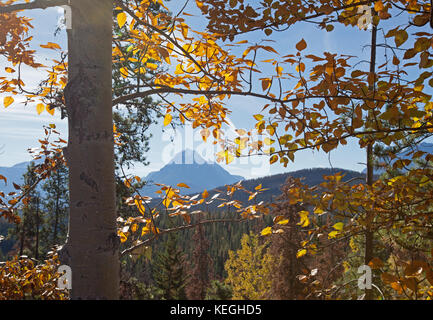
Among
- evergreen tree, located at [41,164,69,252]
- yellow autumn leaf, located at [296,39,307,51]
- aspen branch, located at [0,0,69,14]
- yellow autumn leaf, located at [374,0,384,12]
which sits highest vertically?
yellow autumn leaf, located at [374,0,384,12]

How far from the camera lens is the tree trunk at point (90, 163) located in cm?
137

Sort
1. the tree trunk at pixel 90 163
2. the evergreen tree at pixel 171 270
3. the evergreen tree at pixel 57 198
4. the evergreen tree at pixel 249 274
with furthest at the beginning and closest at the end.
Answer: the evergreen tree at pixel 171 270 < the evergreen tree at pixel 249 274 < the evergreen tree at pixel 57 198 < the tree trunk at pixel 90 163

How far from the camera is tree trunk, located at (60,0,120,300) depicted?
1.37m

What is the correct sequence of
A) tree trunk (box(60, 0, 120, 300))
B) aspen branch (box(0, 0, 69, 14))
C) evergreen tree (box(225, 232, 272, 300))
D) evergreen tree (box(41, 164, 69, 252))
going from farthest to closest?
evergreen tree (box(225, 232, 272, 300)) < evergreen tree (box(41, 164, 69, 252)) < aspen branch (box(0, 0, 69, 14)) < tree trunk (box(60, 0, 120, 300))

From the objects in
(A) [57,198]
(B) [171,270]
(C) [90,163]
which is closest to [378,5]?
(C) [90,163]

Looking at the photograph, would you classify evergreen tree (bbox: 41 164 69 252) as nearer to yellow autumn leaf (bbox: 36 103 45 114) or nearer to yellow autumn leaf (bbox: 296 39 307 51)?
yellow autumn leaf (bbox: 36 103 45 114)

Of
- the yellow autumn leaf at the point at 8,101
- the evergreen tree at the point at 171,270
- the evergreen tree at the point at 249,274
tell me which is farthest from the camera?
the evergreen tree at the point at 171,270

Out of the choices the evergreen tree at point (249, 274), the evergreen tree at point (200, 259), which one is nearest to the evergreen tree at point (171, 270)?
the evergreen tree at point (200, 259)

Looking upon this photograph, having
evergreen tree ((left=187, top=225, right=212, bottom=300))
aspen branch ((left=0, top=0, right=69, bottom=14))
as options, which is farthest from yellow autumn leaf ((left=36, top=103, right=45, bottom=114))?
evergreen tree ((left=187, top=225, right=212, bottom=300))

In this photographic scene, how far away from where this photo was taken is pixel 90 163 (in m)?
1.40

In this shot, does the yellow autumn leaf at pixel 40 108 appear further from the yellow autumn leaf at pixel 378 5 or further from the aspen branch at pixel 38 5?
the yellow autumn leaf at pixel 378 5

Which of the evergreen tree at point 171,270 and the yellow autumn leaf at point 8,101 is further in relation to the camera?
the evergreen tree at point 171,270
